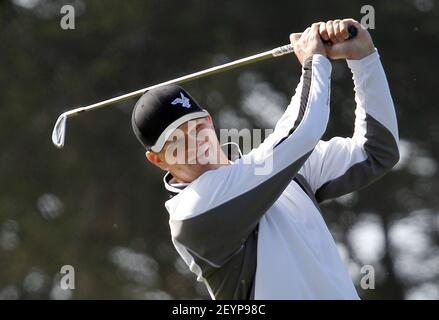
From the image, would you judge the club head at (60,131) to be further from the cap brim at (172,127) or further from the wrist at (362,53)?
the wrist at (362,53)

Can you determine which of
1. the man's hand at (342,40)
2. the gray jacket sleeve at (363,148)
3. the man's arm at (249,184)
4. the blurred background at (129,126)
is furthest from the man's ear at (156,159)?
the blurred background at (129,126)

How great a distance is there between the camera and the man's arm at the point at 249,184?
318 centimetres

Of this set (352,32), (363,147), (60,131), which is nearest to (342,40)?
Result: (352,32)

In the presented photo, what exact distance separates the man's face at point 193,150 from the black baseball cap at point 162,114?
0.7 inches

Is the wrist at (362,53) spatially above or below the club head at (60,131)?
above

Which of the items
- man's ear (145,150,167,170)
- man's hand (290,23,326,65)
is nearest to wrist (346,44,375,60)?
man's hand (290,23,326,65)

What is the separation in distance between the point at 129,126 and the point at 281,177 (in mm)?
5575

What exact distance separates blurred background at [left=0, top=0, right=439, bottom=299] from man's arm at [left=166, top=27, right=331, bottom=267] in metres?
4.78

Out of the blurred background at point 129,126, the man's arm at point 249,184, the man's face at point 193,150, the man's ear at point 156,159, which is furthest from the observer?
the blurred background at point 129,126

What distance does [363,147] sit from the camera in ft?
11.2

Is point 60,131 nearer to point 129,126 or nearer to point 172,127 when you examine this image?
point 172,127
